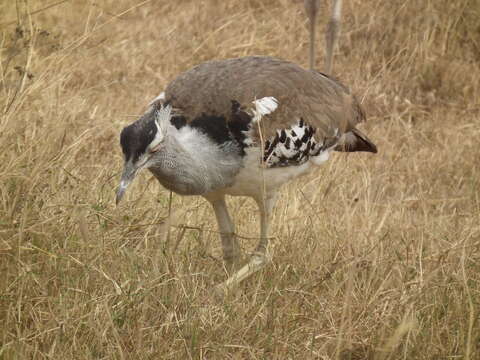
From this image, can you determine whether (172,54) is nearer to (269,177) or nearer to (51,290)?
(269,177)

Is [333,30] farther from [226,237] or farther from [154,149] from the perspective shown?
[154,149]

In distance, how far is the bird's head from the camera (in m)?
2.64

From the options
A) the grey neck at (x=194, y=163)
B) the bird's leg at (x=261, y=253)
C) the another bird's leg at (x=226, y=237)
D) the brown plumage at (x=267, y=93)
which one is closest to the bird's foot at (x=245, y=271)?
the bird's leg at (x=261, y=253)

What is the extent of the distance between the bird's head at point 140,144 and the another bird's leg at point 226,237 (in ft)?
1.70

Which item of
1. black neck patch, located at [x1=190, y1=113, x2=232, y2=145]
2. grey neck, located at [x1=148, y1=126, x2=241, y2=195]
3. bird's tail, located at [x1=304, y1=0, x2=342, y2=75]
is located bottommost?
bird's tail, located at [x1=304, y1=0, x2=342, y2=75]

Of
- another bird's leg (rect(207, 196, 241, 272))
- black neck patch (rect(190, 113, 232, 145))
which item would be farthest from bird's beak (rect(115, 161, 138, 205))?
another bird's leg (rect(207, 196, 241, 272))

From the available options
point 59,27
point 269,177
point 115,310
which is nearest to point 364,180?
point 269,177

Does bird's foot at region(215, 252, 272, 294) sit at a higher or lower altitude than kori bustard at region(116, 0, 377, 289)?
lower

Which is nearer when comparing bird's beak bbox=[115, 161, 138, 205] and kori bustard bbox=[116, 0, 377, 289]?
bird's beak bbox=[115, 161, 138, 205]

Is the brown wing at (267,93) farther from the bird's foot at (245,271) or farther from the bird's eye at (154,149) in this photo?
the bird's foot at (245,271)

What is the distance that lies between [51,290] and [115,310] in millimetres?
245

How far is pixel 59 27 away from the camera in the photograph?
5387 mm

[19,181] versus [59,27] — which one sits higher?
[19,181]

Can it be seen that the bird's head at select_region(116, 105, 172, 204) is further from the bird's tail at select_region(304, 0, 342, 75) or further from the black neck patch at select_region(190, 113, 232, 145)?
the bird's tail at select_region(304, 0, 342, 75)
